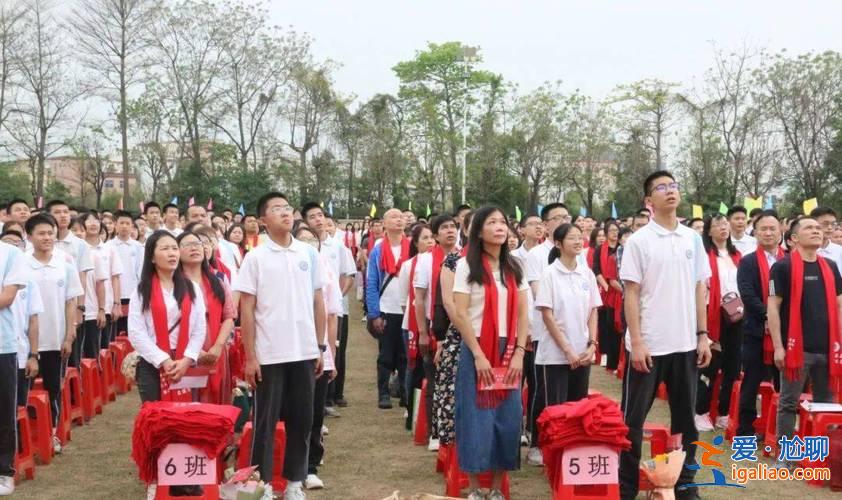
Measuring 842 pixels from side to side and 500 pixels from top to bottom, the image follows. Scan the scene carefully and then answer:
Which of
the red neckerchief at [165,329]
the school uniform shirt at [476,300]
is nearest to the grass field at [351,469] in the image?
the red neckerchief at [165,329]

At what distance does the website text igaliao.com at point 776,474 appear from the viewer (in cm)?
576

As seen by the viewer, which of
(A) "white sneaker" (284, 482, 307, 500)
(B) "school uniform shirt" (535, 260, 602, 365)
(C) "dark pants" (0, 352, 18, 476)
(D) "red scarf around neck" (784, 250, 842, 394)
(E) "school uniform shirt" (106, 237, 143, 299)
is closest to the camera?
(A) "white sneaker" (284, 482, 307, 500)

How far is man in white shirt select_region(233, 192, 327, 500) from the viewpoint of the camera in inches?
204

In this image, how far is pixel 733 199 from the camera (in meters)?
29.2

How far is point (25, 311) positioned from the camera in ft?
19.4

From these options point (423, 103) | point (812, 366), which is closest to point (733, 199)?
point (423, 103)

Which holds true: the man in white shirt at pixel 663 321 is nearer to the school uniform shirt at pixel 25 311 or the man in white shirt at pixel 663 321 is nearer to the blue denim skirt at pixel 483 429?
the blue denim skirt at pixel 483 429

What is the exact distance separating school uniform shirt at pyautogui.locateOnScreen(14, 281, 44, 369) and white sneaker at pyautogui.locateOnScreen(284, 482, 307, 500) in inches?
87.2

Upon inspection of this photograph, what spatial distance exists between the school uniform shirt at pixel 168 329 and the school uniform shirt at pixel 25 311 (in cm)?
94

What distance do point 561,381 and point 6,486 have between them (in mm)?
3912

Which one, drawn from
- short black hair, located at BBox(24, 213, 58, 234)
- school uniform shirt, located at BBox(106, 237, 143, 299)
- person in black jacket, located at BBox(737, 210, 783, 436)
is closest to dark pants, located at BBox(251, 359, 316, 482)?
short black hair, located at BBox(24, 213, 58, 234)

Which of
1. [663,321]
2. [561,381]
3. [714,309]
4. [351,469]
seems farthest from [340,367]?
[663,321]

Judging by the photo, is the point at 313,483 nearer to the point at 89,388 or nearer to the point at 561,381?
the point at 561,381

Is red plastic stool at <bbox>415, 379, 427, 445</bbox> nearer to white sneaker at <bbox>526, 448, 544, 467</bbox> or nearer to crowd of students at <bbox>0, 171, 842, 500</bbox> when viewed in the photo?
crowd of students at <bbox>0, 171, 842, 500</bbox>
